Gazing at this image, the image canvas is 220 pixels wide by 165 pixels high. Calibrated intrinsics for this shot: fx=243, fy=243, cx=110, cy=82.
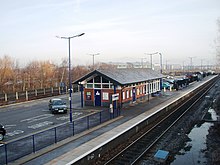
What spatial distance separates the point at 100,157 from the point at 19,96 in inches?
1028

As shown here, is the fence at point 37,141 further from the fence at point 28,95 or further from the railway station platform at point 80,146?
the fence at point 28,95

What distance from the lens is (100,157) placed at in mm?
14031

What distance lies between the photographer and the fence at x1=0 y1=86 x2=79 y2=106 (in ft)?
112

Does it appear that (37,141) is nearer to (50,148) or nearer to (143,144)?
(50,148)

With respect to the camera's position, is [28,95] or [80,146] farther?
[28,95]

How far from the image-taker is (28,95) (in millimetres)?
38281

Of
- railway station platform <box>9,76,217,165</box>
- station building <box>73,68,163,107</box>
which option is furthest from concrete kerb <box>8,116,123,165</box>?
station building <box>73,68,163,107</box>

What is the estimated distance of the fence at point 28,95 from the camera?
3406 cm

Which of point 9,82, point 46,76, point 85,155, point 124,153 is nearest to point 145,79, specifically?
point 124,153

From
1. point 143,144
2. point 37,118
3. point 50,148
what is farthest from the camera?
point 37,118

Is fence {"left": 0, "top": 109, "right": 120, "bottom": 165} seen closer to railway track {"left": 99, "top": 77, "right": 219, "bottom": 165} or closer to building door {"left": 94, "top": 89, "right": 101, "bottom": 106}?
railway track {"left": 99, "top": 77, "right": 219, "bottom": 165}

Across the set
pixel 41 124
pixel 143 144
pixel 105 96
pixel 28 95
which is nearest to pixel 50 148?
pixel 143 144

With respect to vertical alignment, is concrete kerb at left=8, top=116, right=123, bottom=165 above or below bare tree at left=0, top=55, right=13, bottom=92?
below

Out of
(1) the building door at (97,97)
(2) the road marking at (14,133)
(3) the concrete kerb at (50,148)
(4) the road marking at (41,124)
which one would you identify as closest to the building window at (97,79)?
(1) the building door at (97,97)
